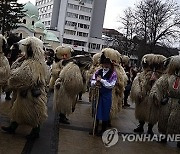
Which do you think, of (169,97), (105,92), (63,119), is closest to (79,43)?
(63,119)

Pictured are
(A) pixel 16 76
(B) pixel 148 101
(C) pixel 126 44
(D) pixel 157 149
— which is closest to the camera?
(A) pixel 16 76

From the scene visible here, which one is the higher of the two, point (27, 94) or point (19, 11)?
point (19, 11)

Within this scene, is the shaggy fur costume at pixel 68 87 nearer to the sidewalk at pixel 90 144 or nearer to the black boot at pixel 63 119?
the black boot at pixel 63 119

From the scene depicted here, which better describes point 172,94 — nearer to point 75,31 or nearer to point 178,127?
point 178,127

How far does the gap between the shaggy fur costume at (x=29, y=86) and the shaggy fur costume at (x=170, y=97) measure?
8.15ft

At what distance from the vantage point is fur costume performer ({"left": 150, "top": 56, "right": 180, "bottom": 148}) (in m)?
6.84

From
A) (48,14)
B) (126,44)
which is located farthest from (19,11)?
(48,14)

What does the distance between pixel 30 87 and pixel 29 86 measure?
5 cm

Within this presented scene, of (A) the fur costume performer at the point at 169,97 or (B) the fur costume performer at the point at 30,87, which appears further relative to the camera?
(A) the fur costume performer at the point at 169,97

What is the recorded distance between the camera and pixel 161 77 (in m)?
7.29

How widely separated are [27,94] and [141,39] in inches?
1379

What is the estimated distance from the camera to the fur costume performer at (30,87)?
19.9 feet

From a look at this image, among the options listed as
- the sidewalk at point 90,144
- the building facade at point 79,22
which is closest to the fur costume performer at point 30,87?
the sidewalk at point 90,144

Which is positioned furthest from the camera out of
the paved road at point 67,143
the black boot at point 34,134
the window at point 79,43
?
the window at point 79,43
